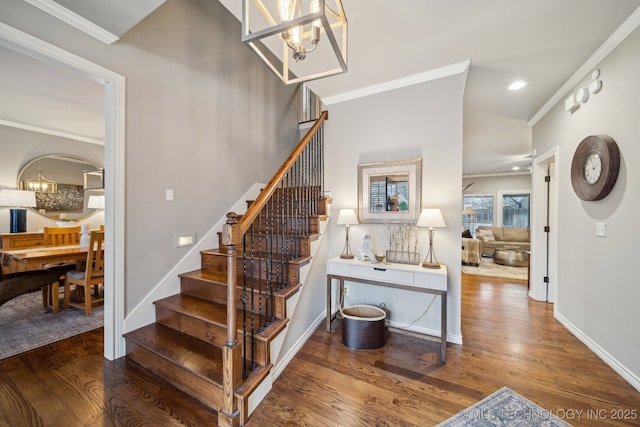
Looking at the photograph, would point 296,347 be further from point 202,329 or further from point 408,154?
point 408,154

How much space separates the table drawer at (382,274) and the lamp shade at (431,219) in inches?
19.1

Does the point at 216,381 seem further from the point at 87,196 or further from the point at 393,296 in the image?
the point at 87,196

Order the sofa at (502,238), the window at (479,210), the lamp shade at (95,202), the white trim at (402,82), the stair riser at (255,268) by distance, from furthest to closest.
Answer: the window at (479,210), the sofa at (502,238), the lamp shade at (95,202), the white trim at (402,82), the stair riser at (255,268)

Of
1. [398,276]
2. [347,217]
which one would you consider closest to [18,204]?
[347,217]

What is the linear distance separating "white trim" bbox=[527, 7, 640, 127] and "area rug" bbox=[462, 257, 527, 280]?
10.7 feet

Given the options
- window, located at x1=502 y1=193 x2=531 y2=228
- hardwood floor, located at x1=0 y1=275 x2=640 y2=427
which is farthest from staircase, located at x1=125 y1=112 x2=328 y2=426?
window, located at x1=502 y1=193 x2=531 y2=228

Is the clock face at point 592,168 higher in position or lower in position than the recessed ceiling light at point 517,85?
lower

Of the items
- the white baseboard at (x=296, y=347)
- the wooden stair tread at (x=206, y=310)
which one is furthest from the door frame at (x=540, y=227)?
the wooden stair tread at (x=206, y=310)

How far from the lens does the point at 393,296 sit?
2.69 metres

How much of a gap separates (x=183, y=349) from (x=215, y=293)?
482mm

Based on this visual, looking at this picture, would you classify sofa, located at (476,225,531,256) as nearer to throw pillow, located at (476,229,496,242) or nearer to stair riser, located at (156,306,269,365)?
throw pillow, located at (476,229,496,242)

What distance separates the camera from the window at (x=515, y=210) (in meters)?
8.03

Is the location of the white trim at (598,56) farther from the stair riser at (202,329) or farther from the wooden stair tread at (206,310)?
the stair riser at (202,329)

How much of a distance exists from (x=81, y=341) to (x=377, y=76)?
3.96 meters
